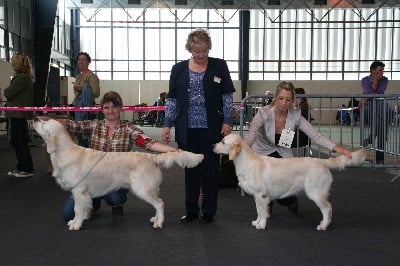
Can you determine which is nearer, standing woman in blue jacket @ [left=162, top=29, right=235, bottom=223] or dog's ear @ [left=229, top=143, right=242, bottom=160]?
dog's ear @ [left=229, top=143, right=242, bottom=160]

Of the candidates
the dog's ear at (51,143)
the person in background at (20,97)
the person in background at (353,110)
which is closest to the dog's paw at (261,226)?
the dog's ear at (51,143)

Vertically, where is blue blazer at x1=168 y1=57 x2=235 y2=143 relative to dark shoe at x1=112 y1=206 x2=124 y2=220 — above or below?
above

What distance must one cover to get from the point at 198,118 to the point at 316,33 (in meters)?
25.8

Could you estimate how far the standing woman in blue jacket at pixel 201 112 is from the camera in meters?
3.69

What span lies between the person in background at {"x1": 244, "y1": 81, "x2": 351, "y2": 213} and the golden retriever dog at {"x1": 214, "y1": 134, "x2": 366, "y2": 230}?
38 centimetres

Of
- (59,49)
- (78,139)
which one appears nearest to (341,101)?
(59,49)

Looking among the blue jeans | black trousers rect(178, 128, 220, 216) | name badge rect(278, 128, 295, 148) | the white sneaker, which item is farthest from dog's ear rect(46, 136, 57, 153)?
the white sneaker

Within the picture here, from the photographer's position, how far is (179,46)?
91.8 ft

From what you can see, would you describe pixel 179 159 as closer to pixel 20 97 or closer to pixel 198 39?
pixel 198 39

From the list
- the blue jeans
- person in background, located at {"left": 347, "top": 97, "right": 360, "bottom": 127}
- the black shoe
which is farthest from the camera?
person in background, located at {"left": 347, "top": 97, "right": 360, "bottom": 127}

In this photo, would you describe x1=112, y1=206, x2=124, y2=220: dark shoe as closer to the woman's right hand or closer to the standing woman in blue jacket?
the standing woman in blue jacket

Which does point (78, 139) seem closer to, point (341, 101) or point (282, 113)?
point (282, 113)

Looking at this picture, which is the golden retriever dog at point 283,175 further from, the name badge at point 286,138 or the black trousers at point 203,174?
the name badge at point 286,138

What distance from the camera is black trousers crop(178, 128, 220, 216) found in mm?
3768
